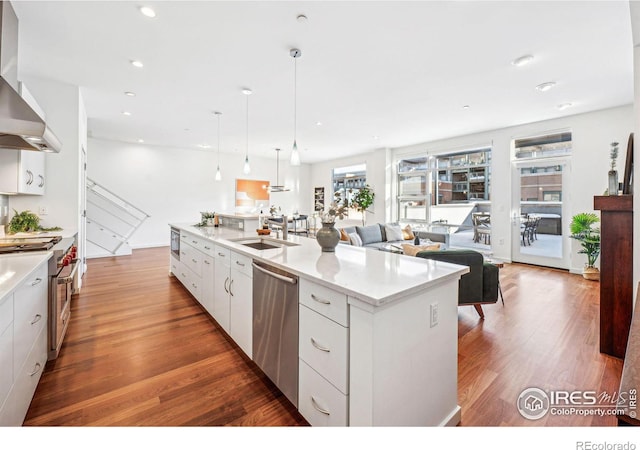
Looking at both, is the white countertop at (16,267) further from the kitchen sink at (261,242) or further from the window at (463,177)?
the window at (463,177)

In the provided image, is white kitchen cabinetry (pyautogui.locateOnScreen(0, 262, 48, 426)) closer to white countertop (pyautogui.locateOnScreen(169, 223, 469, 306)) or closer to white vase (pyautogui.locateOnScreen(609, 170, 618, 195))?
white countertop (pyautogui.locateOnScreen(169, 223, 469, 306))

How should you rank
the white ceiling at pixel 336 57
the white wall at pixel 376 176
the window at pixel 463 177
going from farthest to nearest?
the white wall at pixel 376 176 < the window at pixel 463 177 < the white ceiling at pixel 336 57

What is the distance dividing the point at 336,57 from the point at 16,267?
3137 mm

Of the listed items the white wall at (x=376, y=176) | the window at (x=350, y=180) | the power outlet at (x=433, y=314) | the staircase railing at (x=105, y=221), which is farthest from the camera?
the window at (x=350, y=180)

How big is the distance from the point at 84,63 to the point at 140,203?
4.95m

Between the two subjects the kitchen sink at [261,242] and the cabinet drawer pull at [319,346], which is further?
the kitchen sink at [261,242]

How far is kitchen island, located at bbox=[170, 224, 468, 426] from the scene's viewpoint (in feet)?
4.08

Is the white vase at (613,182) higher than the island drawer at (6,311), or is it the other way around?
the white vase at (613,182)

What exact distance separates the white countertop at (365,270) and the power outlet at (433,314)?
122 mm

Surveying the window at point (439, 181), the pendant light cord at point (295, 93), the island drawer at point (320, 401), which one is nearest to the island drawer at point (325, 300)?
the island drawer at point (320, 401)

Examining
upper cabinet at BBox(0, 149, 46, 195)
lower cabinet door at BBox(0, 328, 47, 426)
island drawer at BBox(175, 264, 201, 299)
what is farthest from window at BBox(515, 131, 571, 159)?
upper cabinet at BBox(0, 149, 46, 195)

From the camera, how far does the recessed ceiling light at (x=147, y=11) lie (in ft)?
7.51

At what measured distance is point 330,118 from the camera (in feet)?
17.3
